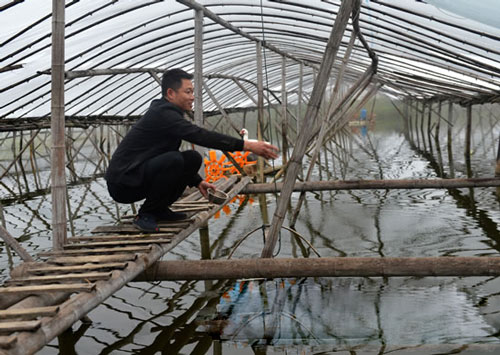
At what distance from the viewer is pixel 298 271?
4.28 m

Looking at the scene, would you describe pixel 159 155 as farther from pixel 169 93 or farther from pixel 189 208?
pixel 189 208

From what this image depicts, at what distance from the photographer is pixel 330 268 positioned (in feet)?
13.9

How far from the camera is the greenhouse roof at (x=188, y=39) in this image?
7441mm

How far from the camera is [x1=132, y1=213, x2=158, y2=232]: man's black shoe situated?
4.80 meters

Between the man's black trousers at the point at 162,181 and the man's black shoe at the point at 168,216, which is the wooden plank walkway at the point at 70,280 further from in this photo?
the man's black trousers at the point at 162,181

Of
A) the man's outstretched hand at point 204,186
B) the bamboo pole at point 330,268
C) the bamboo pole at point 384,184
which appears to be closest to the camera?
the bamboo pole at point 330,268

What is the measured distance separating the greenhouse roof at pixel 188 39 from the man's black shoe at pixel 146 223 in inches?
73.5

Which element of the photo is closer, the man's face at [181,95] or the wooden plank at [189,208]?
the man's face at [181,95]

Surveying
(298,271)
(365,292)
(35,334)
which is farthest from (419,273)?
(35,334)

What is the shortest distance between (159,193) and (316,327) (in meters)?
1.84

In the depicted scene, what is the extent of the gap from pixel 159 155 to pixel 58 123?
0.90 metres

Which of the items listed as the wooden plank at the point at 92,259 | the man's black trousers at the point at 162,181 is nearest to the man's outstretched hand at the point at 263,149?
the man's black trousers at the point at 162,181

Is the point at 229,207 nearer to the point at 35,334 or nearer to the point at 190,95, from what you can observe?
the point at 190,95

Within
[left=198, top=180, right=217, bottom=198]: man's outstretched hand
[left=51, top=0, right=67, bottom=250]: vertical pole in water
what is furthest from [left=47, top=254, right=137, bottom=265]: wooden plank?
[left=198, top=180, right=217, bottom=198]: man's outstretched hand
